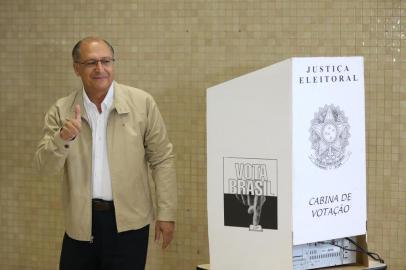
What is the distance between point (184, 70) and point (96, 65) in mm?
984

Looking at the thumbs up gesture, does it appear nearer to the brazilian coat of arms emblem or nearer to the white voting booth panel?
the white voting booth panel

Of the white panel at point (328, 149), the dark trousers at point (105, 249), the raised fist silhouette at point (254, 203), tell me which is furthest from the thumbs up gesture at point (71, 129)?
the white panel at point (328, 149)

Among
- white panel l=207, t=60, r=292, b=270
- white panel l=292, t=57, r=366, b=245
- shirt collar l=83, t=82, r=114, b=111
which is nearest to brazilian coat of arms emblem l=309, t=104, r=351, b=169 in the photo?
→ white panel l=292, t=57, r=366, b=245

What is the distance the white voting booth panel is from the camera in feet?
7.89

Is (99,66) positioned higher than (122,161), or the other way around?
(99,66)

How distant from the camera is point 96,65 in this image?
3.06m

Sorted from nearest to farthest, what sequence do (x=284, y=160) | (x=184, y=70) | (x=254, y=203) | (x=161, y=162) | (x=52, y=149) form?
(x=284, y=160) < (x=254, y=203) < (x=52, y=149) < (x=161, y=162) < (x=184, y=70)

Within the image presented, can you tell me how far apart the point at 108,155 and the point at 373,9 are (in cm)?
165

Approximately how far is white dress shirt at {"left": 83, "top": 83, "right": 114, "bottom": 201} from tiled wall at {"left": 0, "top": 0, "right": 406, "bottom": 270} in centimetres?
95

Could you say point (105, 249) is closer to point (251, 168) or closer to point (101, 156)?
point (101, 156)

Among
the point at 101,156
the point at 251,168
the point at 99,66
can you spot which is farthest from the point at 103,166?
the point at 251,168

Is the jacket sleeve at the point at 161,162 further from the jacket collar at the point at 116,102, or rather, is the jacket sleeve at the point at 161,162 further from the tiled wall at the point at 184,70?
the tiled wall at the point at 184,70

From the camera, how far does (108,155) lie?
308 centimetres

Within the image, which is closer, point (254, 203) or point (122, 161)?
point (254, 203)
